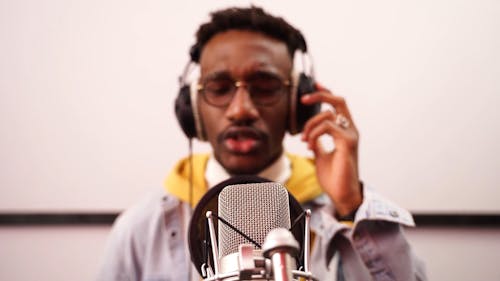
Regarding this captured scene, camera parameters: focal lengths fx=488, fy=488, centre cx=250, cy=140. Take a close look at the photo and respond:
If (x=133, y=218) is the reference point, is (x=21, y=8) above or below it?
above

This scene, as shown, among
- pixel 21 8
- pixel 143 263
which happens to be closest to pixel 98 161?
pixel 143 263

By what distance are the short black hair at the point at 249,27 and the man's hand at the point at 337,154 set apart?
0.13m

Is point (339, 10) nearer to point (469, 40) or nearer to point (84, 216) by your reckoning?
point (469, 40)

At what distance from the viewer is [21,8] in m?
1.31

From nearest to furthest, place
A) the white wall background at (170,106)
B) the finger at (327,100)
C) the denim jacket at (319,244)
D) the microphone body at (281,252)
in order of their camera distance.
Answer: the microphone body at (281,252), the denim jacket at (319,244), the finger at (327,100), the white wall background at (170,106)

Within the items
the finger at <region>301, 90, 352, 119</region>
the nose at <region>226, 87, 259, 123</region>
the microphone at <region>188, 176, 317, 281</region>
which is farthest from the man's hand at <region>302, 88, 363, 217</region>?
the microphone at <region>188, 176, 317, 281</region>

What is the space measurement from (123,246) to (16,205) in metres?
0.45

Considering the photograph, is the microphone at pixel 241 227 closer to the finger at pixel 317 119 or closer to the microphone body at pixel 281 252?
the microphone body at pixel 281 252

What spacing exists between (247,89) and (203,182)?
8.6 inches

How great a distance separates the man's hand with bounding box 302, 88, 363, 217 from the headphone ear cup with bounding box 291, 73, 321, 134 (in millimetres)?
16

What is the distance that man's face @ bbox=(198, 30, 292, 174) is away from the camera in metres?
0.85

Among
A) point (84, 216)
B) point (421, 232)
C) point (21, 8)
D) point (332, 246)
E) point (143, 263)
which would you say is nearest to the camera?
point (332, 246)

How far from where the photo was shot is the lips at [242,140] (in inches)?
33.5

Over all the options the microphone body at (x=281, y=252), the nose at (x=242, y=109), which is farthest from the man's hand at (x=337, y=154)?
the microphone body at (x=281, y=252)
